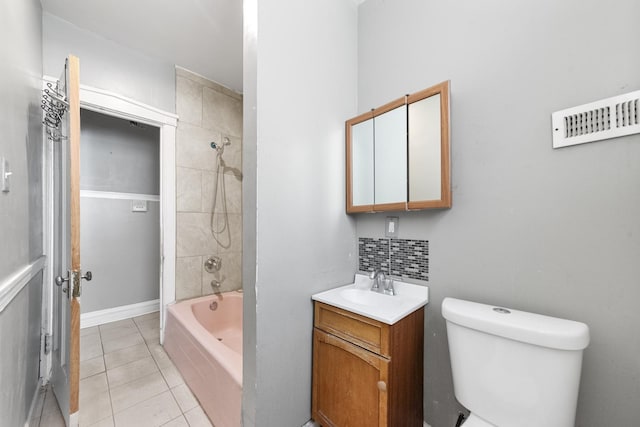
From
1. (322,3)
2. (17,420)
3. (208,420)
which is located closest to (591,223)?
(322,3)

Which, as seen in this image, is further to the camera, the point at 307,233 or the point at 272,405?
the point at 307,233

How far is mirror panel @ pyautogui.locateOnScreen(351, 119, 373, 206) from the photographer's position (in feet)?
4.96

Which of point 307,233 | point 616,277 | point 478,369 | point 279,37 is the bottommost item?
point 478,369

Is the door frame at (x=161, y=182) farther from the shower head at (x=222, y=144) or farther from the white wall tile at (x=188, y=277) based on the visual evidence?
the shower head at (x=222, y=144)

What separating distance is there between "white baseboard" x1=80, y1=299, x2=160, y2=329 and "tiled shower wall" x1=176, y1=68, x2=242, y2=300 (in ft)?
3.50

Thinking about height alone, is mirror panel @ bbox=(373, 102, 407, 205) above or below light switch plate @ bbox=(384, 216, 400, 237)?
above

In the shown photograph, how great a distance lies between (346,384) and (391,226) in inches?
33.5

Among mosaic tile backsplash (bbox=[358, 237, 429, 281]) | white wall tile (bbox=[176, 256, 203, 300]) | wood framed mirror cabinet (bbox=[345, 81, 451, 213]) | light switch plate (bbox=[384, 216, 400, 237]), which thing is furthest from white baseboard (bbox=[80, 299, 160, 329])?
light switch plate (bbox=[384, 216, 400, 237])

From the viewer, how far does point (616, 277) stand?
89cm

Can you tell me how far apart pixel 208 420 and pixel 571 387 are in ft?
5.67

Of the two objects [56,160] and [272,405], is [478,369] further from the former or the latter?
[56,160]

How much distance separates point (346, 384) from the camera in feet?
4.00

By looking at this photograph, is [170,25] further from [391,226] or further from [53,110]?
[391,226]

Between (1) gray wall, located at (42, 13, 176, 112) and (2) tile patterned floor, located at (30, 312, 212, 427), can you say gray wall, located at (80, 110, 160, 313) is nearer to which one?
(2) tile patterned floor, located at (30, 312, 212, 427)
